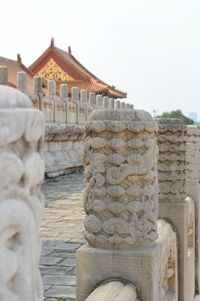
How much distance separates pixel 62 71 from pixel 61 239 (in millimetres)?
17349

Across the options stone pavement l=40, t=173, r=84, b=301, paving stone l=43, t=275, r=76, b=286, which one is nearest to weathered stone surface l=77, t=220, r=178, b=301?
stone pavement l=40, t=173, r=84, b=301

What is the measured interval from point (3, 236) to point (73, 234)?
395 centimetres

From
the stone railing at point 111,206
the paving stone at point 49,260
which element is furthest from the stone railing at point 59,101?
the stone railing at point 111,206

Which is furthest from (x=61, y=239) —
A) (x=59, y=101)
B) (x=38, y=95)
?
(x=59, y=101)

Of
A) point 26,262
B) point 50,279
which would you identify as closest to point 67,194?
point 50,279

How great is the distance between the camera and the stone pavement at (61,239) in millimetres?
3336

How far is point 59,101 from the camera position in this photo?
32.3 feet

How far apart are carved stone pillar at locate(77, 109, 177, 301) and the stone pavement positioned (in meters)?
0.84

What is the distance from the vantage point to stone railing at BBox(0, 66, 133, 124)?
805cm

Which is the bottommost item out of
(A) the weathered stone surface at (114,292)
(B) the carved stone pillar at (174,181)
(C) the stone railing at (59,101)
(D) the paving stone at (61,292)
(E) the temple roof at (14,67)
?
(D) the paving stone at (61,292)

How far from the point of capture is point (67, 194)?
750 centimetres

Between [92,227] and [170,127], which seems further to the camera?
[170,127]

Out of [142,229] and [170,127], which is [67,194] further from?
[142,229]

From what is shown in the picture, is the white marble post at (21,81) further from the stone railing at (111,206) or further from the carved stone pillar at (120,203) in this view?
the carved stone pillar at (120,203)
